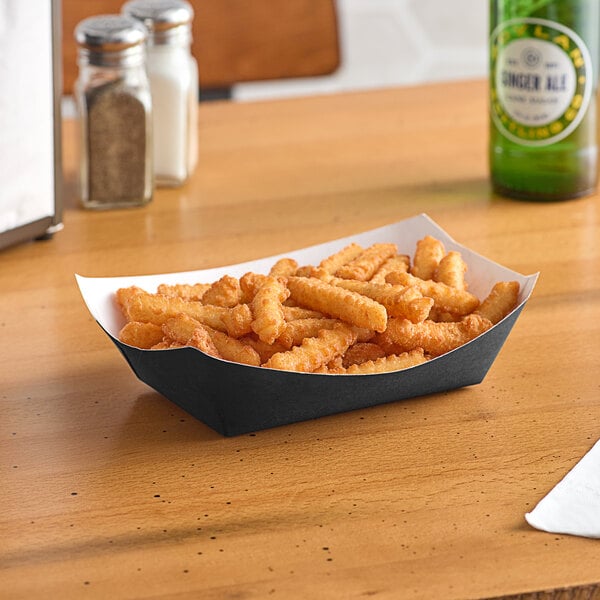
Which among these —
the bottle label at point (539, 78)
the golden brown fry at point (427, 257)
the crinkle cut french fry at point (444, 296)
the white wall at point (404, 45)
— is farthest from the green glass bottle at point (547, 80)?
the white wall at point (404, 45)

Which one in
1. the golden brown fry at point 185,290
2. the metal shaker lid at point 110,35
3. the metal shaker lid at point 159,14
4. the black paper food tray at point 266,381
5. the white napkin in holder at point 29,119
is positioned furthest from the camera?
the metal shaker lid at point 159,14

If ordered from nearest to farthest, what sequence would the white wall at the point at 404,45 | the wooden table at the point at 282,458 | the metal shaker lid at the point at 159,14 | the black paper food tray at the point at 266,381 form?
the wooden table at the point at 282,458 < the black paper food tray at the point at 266,381 < the metal shaker lid at the point at 159,14 < the white wall at the point at 404,45

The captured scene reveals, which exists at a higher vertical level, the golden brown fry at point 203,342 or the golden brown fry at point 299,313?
the golden brown fry at point 299,313

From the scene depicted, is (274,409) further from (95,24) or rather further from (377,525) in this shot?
(95,24)

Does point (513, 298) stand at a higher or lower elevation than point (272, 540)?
higher

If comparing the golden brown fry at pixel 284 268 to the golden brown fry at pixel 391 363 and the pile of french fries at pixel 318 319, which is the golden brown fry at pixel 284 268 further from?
the golden brown fry at pixel 391 363

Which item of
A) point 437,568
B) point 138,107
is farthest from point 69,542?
point 138,107
